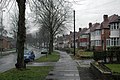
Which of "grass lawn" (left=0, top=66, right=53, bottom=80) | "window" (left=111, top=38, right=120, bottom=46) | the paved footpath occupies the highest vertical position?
"window" (left=111, top=38, right=120, bottom=46)

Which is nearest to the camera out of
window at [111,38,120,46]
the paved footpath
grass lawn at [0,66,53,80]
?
grass lawn at [0,66,53,80]

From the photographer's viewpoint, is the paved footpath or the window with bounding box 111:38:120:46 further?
the window with bounding box 111:38:120:46

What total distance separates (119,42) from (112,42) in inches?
77.7

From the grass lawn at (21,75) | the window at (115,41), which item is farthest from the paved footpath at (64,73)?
the window at (115,41)

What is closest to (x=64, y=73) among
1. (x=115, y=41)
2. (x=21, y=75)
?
(x=21, y=75)

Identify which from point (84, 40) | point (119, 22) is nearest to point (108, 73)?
point (119, 22)

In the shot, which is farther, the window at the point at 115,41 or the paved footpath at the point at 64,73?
the window at the point at 115,41

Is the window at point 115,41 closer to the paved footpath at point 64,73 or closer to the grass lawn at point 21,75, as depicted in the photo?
the paved footpath at point 64,73

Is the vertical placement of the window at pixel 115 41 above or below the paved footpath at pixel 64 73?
above

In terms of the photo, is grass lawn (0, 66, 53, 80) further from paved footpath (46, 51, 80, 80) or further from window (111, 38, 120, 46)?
window (111, 38, 120, 46)

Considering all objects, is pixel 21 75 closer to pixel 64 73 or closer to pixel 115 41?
pixel 64 73

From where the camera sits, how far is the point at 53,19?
64.5 m

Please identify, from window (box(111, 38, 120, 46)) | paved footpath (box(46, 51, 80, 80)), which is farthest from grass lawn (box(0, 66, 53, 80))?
window (box(111, 38, 120, 46))

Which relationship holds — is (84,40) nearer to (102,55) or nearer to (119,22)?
(119,22)
